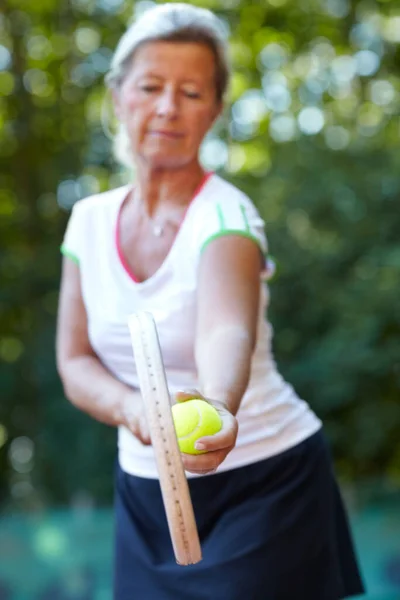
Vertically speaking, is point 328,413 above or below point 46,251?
below

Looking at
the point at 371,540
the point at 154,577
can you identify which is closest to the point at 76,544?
the point at 371,540

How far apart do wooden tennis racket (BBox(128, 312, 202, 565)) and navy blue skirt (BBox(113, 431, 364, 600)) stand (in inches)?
11.8

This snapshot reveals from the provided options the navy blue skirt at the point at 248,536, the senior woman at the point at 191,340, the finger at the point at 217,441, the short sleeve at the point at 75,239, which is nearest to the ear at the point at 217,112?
the senior woman at the point at 191,340

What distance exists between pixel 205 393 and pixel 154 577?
432mm

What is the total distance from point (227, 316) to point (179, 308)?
124 mm

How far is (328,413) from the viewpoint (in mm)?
5539

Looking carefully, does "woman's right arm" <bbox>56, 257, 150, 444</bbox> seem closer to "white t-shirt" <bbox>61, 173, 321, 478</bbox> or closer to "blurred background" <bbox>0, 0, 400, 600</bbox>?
"white t-shirt" <bbox>61, 173, 321, 478</bbox>

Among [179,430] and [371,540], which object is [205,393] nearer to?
[179,430]

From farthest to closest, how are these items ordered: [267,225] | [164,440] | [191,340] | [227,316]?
[267,225], [191,340], [227,316], [164,440]

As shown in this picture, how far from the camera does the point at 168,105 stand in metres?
1.72

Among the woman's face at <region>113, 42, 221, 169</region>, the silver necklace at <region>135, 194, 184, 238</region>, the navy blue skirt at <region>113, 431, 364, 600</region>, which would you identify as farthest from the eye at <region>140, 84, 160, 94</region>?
the navy blue skirt at <region>113, 431, 364, 600</region>

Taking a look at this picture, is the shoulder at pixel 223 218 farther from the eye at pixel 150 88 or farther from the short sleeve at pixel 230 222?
the eye at pixel 150 88

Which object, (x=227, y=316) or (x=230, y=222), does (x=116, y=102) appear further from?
(x=227, y=316)

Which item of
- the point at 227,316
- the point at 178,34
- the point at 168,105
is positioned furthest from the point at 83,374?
the point at 178,34
